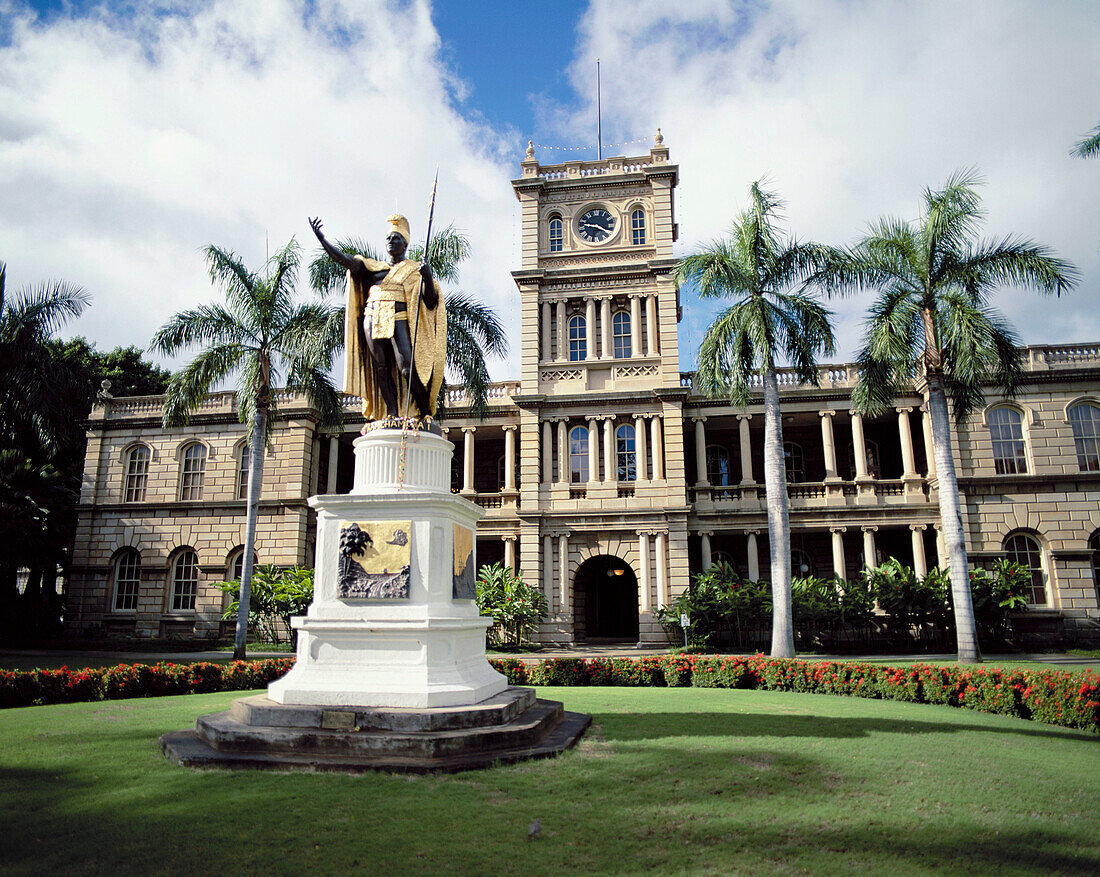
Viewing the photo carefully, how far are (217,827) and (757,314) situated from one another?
56.2ft

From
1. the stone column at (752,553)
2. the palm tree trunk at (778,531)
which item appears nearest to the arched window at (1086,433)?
the stone column at (752,553)

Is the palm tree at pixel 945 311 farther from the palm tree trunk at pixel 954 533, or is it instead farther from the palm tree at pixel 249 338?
the palm tree at pixel 249 338

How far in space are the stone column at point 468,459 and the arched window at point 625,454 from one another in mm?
5548

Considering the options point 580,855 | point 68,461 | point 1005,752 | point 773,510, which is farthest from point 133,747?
point 68,461

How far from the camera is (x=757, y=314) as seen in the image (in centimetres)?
1894

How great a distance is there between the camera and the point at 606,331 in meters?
27.4

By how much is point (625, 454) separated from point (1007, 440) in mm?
12930

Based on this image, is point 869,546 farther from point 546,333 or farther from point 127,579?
point 127,579

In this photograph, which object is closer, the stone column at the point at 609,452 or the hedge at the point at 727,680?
the hedge at the point at 727,680

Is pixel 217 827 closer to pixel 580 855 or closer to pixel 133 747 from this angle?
pixel 580 855

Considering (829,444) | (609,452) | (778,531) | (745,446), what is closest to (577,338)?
(609,452)

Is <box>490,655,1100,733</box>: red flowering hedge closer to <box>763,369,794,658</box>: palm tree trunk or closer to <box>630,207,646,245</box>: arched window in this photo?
<box>763,369,794,658</box>: palm tree trunk

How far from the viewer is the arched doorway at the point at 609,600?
92.7 feet

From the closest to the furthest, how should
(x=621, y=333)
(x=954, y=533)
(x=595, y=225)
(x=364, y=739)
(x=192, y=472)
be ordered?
(x=364, y=739) < (x=954, y=533) < (x=621, y=333) < (x=595, y=225) < (x=192, y=472)
